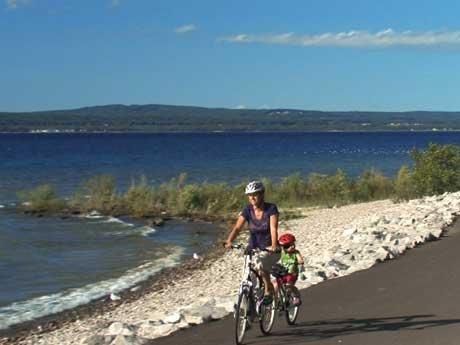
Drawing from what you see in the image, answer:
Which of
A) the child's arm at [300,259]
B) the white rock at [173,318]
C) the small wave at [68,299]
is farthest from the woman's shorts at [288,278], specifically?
the small wave at [68,299]

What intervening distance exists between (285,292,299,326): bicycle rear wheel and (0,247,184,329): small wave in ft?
20.4

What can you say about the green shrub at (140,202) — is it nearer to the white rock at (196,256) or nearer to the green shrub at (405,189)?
the green shrub at (405,189)

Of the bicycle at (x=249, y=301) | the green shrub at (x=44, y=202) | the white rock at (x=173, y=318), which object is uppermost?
the bicycle at (x=249, y=301)

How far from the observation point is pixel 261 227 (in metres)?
8.89

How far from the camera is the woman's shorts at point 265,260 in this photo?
8906 millimetres

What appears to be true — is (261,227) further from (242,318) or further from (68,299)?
(68,299)

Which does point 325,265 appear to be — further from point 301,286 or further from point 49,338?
point 49,338

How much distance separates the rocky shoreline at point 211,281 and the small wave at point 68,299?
472 mm

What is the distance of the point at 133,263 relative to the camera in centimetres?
2114

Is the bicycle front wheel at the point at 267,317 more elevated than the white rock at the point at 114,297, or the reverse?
the bicycle front wheel at the point at 267,317

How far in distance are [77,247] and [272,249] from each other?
16218mm

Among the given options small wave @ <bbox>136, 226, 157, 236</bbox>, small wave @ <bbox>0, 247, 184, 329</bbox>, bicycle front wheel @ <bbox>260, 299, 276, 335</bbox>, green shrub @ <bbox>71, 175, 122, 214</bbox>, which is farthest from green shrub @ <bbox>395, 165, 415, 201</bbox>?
bicycle front wheel @ <bbox>260, 299, 276, 335</bbox>

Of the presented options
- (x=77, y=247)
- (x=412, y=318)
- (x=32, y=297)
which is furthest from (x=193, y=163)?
(x=412, y=318)

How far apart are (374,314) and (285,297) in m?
1.47
